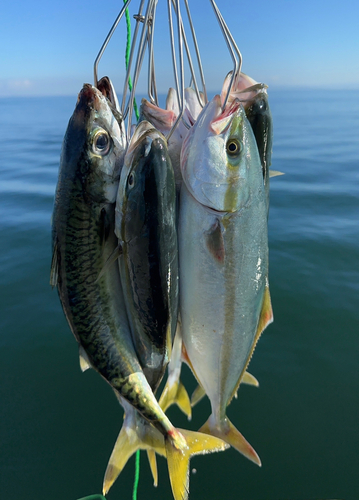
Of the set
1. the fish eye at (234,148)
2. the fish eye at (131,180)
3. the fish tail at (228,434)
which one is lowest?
the fish tail at (228,434)

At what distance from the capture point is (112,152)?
4.90ft

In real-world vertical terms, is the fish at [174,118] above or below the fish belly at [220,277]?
above

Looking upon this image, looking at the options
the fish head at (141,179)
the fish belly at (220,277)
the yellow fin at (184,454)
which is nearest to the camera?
the fish head at (141,179)

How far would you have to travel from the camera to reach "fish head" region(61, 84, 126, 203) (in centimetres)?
143

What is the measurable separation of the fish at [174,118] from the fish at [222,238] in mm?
146

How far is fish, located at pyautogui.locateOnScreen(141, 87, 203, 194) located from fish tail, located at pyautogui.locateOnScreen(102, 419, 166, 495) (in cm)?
123

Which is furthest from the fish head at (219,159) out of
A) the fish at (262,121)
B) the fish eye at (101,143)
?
the fish eye at (101,143)

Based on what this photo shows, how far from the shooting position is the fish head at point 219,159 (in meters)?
1.44

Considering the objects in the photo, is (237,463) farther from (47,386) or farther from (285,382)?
(47,386)

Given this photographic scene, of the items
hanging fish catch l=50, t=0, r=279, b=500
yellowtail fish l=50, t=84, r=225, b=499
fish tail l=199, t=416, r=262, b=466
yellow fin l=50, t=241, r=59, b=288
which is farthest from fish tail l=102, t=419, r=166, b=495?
yellow fin l=50, t=241, r=59, b=288

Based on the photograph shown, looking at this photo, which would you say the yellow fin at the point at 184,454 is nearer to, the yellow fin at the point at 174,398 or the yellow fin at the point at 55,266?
the yellow fin at the point at 174,398

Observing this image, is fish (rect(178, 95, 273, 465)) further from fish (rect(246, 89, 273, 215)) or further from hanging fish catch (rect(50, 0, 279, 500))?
fish (rect(246, 89, 273, 215))

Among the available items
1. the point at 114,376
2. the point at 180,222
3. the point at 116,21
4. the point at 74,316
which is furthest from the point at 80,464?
the point at 116,21

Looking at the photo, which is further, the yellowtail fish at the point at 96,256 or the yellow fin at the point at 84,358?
the yellow fin at the point at 84,358
